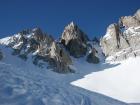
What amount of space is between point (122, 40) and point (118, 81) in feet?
91.2

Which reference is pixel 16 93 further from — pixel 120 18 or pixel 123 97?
pixel 120 18

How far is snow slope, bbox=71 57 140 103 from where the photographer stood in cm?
7053

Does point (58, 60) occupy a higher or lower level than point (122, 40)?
lower

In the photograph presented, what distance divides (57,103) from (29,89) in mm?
1728

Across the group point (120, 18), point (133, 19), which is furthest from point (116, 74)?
point (120, 18)

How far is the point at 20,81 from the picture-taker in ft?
56.3

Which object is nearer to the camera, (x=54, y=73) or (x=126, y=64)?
(x=54, y=73)

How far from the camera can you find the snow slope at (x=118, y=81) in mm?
70531

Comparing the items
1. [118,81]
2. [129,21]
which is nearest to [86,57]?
[129,21]

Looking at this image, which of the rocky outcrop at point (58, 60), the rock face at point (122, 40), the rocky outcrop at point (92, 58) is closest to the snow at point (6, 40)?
the rocky outcrop at point (58, 60)

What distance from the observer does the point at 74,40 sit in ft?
366

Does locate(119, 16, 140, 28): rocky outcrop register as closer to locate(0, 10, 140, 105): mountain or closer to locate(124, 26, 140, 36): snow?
locate(0, 10, 140, 105): mountain

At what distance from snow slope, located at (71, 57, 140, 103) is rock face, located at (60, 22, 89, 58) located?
13952 millimetres

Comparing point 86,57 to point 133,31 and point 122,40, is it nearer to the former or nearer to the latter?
point 122,40
